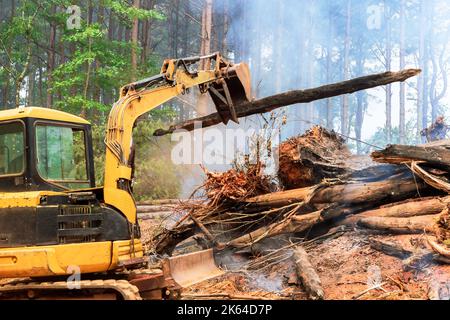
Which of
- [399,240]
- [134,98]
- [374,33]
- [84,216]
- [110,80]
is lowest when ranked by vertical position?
[399,240]

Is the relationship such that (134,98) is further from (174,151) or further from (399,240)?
(174,151)

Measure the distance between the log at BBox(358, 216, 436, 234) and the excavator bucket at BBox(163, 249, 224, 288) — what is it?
2518 millimetres

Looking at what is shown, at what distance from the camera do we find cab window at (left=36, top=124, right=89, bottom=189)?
5.19m

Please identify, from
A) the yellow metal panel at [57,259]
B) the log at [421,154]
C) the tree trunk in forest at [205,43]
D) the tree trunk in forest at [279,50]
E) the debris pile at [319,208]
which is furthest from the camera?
the tree trunk in forest at [279,50]

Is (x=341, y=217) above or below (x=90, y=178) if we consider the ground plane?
below

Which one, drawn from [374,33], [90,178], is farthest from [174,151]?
[374,33]

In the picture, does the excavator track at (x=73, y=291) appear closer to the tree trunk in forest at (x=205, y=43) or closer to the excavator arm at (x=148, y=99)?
the excavator arm at (x=148, y=99)

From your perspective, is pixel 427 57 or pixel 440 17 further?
pixel 427 57

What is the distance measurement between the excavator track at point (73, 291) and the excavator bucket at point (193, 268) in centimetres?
182

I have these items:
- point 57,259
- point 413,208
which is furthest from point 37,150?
point 413,208

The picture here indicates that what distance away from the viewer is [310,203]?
8055mm

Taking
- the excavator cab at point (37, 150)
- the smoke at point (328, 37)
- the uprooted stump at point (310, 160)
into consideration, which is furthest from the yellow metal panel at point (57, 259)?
the smoke at point (328, 37)

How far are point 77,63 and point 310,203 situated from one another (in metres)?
11.5

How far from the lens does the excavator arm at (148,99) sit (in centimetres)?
541
